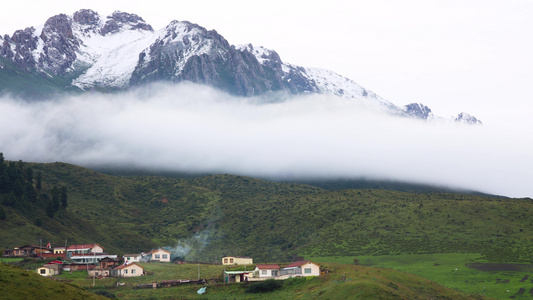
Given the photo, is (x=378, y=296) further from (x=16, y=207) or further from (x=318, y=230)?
(x=16, y=207)

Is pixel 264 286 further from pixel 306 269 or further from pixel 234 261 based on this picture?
pixel 234 261

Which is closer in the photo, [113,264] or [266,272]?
[266,272]

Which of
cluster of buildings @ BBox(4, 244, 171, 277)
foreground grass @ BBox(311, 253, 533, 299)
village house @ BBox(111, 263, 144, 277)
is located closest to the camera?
foreground grass @ BBox(311, 253, 533, 299)

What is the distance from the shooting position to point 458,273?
13300 cm

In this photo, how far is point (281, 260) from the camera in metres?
162

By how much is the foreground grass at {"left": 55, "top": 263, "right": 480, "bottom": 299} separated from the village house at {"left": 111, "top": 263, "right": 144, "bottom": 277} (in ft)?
10.7

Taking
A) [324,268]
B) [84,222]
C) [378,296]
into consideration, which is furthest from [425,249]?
[84,222]

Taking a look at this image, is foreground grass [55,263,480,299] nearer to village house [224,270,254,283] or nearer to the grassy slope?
village house [224,270,254,283]

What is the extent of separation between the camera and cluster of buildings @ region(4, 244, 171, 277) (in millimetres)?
124438

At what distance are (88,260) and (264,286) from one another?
51.3 meters

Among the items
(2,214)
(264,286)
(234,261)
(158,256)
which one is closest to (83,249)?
(158,256)

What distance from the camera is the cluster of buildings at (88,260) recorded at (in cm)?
12444

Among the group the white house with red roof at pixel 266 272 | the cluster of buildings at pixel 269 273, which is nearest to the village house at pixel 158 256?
the cluster of buildings at pixel 269 273

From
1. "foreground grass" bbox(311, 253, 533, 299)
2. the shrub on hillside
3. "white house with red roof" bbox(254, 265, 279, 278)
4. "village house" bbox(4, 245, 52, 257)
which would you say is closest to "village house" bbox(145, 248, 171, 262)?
"village house" bbox(4, 245, 52, 257)
